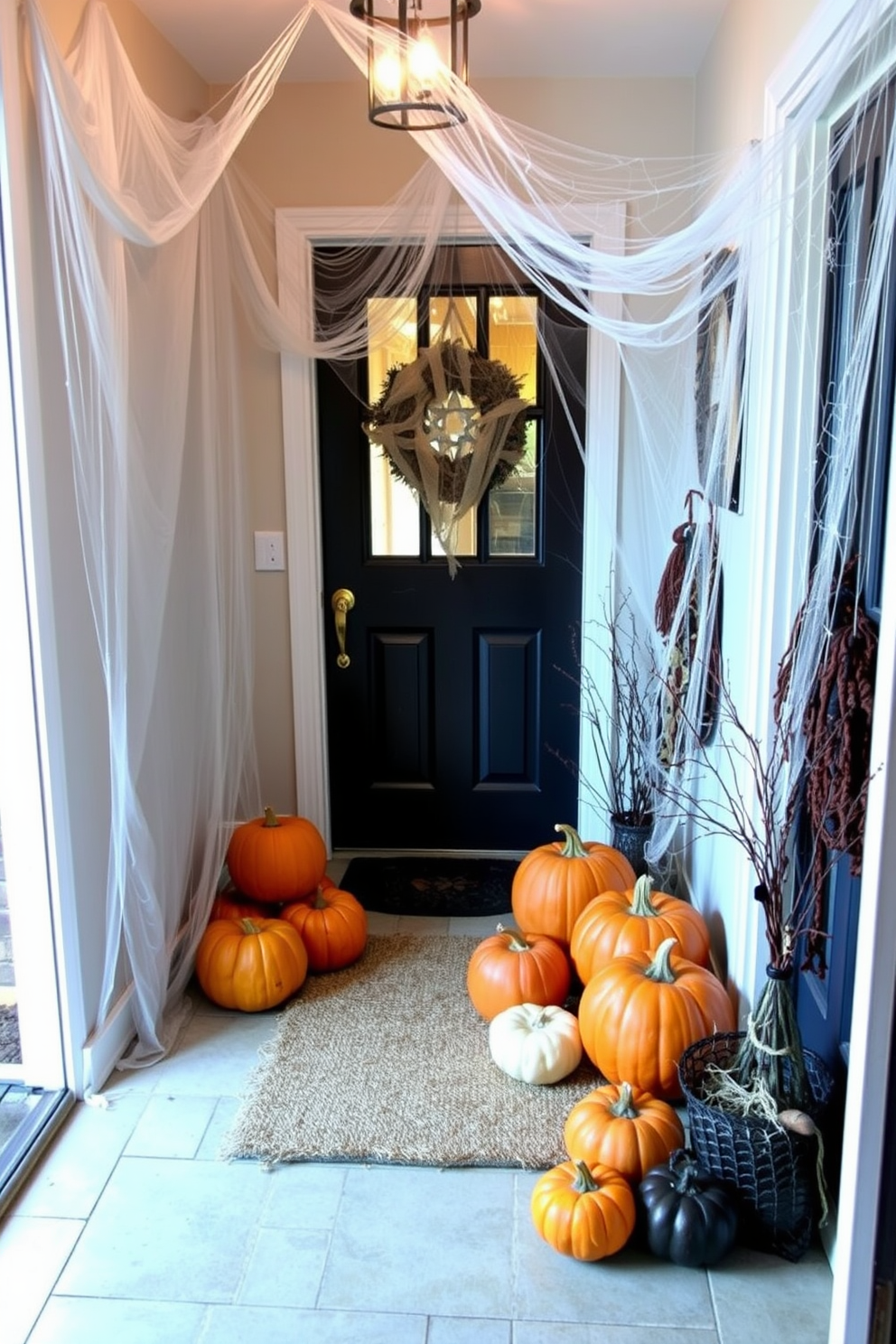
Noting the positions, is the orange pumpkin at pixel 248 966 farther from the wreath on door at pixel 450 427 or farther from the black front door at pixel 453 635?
the wreath on door at pixel 450 427

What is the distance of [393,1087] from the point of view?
2.52 meters

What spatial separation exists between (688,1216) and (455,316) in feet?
7.62

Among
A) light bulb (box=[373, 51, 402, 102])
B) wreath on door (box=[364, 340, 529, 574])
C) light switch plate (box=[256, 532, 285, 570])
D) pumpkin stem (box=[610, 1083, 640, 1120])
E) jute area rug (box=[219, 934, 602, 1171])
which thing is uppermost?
light bulb (box=[373, 51, 402, 102])

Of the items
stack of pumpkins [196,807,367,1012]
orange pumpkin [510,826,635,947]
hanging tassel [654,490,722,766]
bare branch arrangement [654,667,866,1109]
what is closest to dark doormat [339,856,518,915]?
stack of pumpkins [196,807,367,1012]

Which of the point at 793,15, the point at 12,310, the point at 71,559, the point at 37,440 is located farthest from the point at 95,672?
the point at 793,15

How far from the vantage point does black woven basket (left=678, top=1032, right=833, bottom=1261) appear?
6.46 feet

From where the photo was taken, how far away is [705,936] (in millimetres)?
2635

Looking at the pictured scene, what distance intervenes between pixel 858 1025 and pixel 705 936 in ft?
3.38

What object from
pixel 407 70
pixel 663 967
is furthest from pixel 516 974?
pixel 407 70

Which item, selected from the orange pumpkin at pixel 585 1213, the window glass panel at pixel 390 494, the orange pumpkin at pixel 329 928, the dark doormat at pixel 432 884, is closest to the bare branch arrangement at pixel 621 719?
the dark doormat at pixel 432 884

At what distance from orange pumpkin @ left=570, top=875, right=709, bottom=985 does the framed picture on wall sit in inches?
36.1

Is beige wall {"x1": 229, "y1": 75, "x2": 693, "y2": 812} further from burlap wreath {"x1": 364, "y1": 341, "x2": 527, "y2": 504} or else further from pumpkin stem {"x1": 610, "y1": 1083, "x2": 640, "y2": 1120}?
pumpkin stem {"x1": 610, "y1": 1083, "x2": 640, "y2": 1120}

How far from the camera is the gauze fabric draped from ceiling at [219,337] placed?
2047 mm

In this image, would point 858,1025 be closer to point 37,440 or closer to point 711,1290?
point 711,1290
